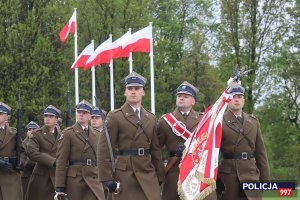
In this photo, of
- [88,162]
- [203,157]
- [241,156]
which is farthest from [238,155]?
[88,162]

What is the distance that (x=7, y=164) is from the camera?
14.1 meters

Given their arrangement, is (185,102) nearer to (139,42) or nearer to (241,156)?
(241,156)

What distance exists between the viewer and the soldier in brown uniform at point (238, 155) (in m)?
10.8

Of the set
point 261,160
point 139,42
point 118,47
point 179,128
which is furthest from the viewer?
point 118,47

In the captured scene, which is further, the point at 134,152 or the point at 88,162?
the point at 88,162

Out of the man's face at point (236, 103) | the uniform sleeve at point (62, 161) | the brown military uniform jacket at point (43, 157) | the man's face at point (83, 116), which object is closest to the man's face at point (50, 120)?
the brown military uniform jacket at point (43, 157)

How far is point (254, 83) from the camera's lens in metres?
39.7

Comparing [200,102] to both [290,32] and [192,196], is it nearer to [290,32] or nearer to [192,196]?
[290,32]

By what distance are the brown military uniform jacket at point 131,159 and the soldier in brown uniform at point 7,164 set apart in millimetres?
4537

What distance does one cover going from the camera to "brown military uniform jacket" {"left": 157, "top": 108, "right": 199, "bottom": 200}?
10780 mm

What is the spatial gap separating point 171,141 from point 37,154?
4313mm

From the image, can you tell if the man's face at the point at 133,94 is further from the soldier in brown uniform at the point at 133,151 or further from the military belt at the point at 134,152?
the military belt at the point at 134,152

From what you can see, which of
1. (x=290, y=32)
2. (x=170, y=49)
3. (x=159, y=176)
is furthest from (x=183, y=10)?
(x=159, y=176)

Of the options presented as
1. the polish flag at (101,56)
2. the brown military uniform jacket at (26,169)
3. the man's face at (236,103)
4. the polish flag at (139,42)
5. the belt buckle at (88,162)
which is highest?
the polish flag at (139,42)
